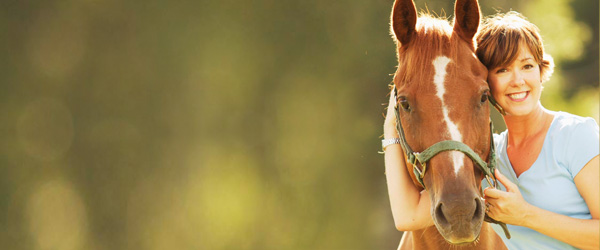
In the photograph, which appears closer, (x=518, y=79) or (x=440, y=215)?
(x=440, y=215)

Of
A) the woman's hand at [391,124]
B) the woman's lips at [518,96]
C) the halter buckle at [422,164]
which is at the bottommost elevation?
the halter buckle at [422,164]

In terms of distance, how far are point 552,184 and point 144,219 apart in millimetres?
8444

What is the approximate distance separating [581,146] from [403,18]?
0.93 metres

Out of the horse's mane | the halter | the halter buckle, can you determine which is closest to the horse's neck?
the halter

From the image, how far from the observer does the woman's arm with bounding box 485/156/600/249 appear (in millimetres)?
2346

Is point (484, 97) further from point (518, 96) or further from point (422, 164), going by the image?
point (422, 164)

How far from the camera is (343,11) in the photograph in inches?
349

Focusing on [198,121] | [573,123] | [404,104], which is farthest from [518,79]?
[198,121]

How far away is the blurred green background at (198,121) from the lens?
8.80 metres

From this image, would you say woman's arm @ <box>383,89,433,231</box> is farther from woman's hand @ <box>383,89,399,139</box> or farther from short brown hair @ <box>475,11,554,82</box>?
short brown hair @ <box>475,11,554,82</box>

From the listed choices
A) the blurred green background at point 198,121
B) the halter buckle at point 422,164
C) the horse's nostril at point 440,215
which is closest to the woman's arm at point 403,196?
the halter buckle at point 422,164

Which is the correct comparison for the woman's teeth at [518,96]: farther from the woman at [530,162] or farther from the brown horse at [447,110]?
the brown horse at [447,110]

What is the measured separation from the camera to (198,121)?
988cm

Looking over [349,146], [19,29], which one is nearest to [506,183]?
[349,146]
